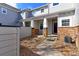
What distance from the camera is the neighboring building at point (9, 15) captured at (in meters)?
2.12

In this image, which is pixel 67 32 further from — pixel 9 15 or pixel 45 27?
pixel 9 15

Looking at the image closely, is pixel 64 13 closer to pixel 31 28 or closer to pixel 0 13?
pixel 31 28

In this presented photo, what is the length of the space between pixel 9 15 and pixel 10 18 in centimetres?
6

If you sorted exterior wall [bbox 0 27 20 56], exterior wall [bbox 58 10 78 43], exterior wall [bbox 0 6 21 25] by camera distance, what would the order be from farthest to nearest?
exterior wall [bbox 58 10 78 43] → exterior wall [bbox 0 6 21 25] → exterior wall [bbox 0 27 20 56]

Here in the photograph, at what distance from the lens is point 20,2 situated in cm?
221

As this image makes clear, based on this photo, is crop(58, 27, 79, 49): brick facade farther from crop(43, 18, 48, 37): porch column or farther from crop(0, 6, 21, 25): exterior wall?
crop(0, 6, 21, 25): exterior wall

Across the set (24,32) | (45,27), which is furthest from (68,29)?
(24,32)

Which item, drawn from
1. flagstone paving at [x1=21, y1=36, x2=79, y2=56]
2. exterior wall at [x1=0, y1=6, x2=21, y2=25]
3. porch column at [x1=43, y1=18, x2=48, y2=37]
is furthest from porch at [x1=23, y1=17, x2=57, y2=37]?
exterior wall at [x1=0, y1=6, x2=21, y2=25]

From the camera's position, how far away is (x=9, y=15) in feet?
7.14

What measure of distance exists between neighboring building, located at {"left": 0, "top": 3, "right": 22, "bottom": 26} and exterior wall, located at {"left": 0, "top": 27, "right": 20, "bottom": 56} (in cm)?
13

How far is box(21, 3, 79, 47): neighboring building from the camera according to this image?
2.25 metres

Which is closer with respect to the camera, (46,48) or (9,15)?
(9,15)

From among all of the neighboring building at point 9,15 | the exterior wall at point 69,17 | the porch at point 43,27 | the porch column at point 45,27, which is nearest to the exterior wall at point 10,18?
the neighboring building at point 9,15

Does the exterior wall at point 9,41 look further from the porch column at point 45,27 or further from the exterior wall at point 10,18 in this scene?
the porch column at point 45,27
